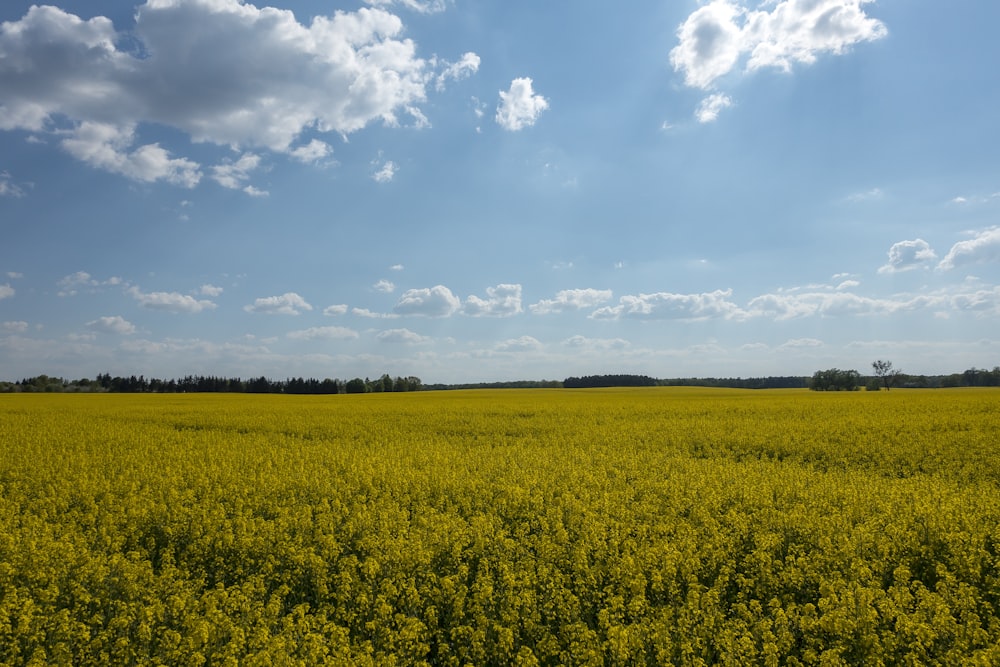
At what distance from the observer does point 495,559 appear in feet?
26.7

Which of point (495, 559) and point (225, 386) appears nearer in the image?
point (495, 559)

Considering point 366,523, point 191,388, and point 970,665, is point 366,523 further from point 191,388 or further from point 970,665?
point 191,388

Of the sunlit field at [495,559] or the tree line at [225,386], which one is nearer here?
the sunlit field at [495,559]

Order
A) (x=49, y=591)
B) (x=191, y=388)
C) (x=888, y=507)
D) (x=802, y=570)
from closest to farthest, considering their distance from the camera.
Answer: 1. (x=49, y=591)
2. (x=802, y=570)
3. (x=888, y=507)
4. (x=191, y=388)

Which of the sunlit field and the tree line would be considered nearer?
the sunlit field

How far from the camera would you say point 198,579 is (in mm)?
7891

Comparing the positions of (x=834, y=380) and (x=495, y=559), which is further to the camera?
(x=834, y=380)

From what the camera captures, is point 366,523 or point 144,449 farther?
point 144,449

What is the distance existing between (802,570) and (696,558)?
4.75 ft

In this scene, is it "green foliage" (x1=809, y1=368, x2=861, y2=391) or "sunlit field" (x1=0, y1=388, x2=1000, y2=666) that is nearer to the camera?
"sunlit field" (x1=0, y1=388, x2=1000, y2=666)

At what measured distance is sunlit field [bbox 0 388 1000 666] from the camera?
590cm

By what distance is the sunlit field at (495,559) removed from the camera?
19.4 ft

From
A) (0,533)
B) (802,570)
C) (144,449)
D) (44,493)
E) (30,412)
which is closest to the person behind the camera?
(802,570)

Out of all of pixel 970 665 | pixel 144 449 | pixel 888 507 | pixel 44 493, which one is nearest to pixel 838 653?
pixel 970 665
